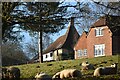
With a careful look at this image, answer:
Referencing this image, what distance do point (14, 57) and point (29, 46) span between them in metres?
0.29

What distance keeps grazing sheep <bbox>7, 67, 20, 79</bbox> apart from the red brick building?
3.05ft

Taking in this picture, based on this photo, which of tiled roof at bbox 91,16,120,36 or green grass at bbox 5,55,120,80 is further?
tiled roof at bbox 91,16,120,36

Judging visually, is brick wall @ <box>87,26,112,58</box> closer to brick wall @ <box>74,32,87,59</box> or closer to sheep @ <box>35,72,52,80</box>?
brick wall @ <box>74,32,87,59</box>

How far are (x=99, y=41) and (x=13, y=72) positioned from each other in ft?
4.57

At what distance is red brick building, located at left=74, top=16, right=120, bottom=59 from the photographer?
533 cm

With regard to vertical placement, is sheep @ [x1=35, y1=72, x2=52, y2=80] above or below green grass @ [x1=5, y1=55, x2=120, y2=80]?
below

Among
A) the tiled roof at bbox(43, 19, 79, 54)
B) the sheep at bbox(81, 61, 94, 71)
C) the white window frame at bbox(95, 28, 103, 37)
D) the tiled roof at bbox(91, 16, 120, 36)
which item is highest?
the tiled roof at bbox(91, 16, 120, 36)

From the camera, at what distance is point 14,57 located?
537 cm

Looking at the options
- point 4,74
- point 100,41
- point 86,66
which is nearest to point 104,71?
point 86,66

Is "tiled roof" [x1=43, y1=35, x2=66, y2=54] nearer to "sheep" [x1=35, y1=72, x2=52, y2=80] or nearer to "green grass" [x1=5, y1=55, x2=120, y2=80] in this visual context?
"green grass" [x1=5, y1=55, x2=120, y2=80]

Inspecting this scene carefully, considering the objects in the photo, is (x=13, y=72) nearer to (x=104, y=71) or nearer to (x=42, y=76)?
(x=42, y=76)

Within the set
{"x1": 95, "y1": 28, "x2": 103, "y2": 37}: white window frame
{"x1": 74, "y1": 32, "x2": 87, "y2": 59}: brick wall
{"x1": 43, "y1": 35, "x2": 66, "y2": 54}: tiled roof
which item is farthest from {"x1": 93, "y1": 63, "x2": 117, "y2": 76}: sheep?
{"x1": 43, "y1": 35, "x2": 66, "y2": 54}: tiled roof

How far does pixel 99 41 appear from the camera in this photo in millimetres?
5344

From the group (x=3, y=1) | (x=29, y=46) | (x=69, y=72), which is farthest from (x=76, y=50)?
(x=3, y=1)
